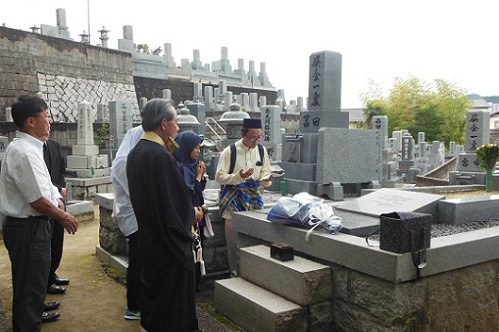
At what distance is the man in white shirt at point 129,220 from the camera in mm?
3514

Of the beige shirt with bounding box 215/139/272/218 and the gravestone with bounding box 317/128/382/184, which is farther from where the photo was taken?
the gravestone with bounding box 317/128/382/184

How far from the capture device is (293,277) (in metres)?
3.13

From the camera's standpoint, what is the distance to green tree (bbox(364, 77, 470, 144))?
97.3ft

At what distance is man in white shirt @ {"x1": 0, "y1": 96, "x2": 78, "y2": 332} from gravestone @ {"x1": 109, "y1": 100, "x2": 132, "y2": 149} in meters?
11.6

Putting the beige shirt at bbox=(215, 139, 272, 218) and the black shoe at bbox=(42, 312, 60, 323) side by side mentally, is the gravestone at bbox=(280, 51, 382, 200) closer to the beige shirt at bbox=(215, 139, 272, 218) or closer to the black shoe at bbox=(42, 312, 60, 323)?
A: the beige shirt at bbox=(215, 139, 272, 218)

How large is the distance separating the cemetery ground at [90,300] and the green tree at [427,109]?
1125 inches

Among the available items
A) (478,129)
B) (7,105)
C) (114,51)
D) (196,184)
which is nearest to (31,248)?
(196,184)

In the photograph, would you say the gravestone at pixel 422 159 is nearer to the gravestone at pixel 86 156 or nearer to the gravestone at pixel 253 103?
the gravestone at pixel 253 103

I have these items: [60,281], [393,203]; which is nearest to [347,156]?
[393,203]

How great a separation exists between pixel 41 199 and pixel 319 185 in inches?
197

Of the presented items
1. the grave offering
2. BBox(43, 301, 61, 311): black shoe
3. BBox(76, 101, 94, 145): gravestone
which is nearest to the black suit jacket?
BBox(43, 301, 61, 311): black shoe

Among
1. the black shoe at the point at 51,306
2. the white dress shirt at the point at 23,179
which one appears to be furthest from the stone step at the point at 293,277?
the black shoe at the point at 51,306

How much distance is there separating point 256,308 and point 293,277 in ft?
1.26

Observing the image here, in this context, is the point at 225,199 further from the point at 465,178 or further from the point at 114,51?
the point at 114,51
